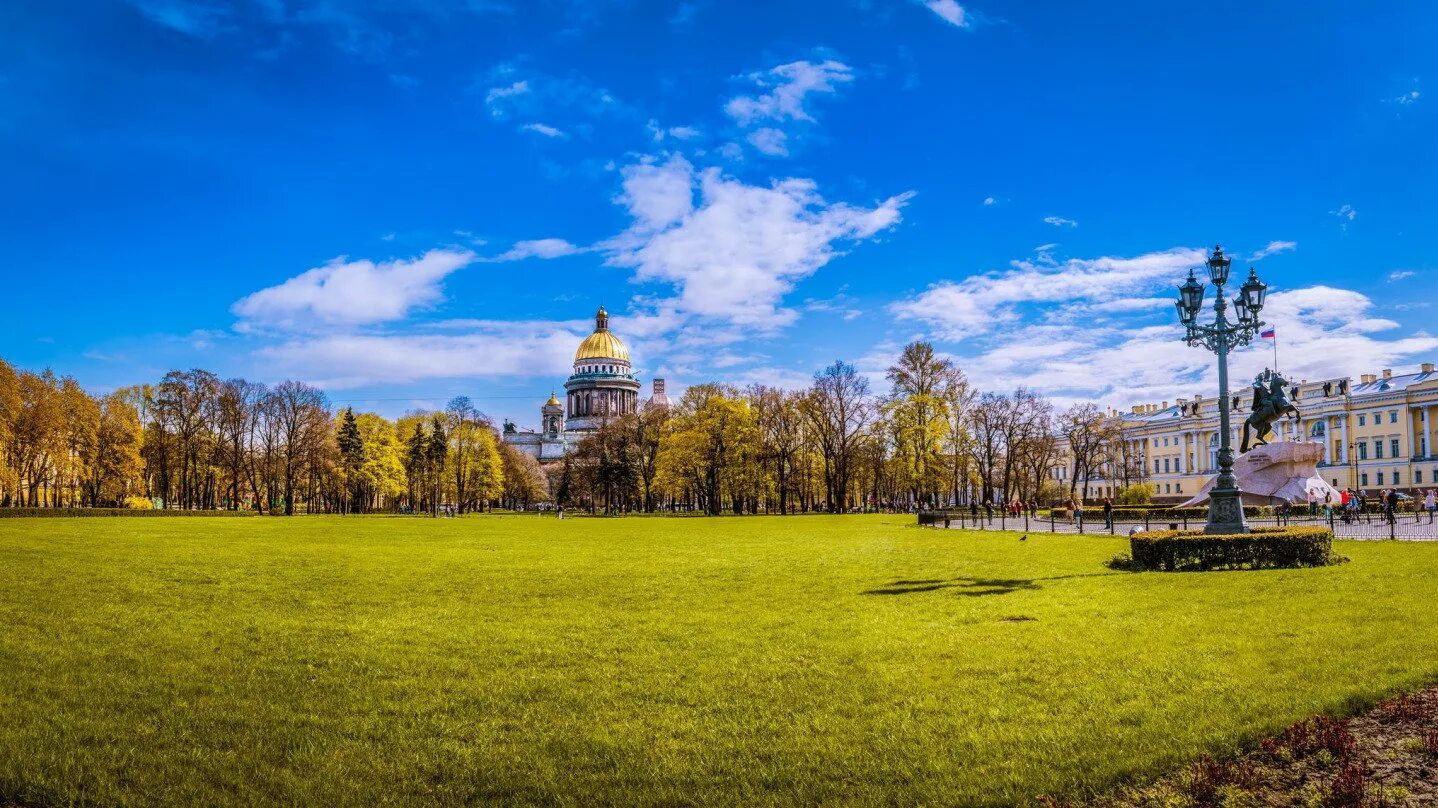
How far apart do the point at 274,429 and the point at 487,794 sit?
77935 mm

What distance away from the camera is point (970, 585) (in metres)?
18.2

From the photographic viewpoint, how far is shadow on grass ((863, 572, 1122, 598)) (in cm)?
1705

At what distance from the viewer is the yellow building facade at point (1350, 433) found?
303 feet

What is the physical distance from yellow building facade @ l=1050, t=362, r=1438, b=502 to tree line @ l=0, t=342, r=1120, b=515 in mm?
20909

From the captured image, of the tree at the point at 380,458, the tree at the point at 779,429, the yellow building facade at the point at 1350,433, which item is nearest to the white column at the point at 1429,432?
the yellow building facade at the point at 1350,433

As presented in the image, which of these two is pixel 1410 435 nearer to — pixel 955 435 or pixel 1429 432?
pixel 1429 432

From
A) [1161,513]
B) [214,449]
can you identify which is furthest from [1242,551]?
[214,449]

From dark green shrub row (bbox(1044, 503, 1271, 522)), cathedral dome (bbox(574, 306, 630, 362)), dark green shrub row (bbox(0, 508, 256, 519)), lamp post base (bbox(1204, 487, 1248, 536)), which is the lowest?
dark green shrub row (bbox(1044, 503, 1271, 522))

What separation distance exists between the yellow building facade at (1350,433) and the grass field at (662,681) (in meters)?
72.1

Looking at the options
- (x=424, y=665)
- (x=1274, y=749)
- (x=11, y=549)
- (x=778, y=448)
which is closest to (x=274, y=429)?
(x=778, y=448)

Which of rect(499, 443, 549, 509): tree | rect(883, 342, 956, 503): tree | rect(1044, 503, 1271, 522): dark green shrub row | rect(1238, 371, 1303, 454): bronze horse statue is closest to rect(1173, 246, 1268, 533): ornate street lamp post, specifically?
rect(1238, 371, 1303, 454): bronze horse statue

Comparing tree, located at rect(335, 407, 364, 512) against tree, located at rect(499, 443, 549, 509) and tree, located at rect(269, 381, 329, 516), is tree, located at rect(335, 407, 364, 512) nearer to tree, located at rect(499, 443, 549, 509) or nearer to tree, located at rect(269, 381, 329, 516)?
tree, located at rect(269, 381, 329, 516)

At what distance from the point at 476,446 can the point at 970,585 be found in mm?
83174

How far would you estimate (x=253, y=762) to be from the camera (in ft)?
23.3
